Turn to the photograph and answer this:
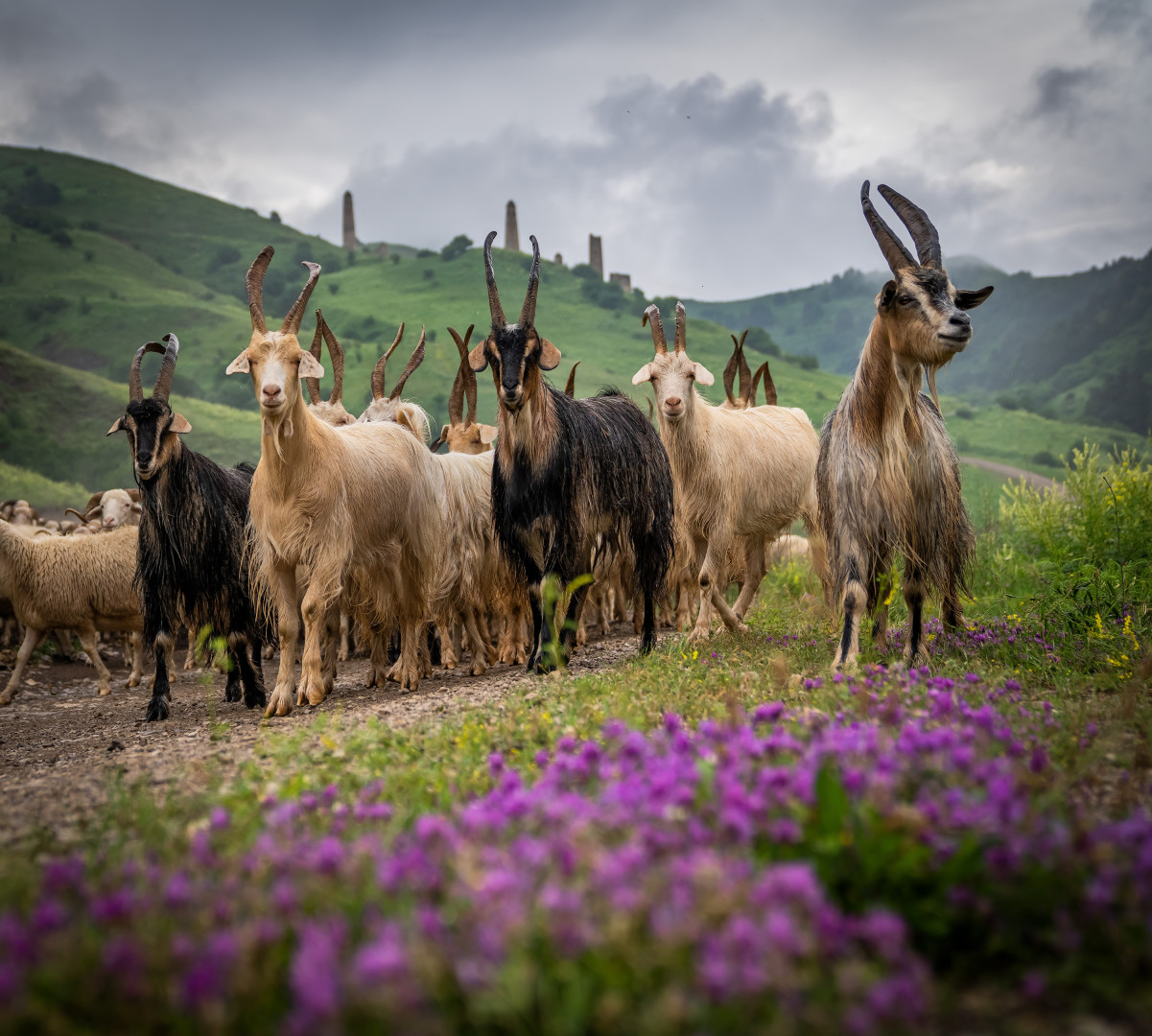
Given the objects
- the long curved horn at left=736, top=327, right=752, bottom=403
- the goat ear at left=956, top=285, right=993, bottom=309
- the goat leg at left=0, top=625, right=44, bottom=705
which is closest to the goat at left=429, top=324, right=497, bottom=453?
the long curved horn at left=736, top=327, right=752, bottom=403

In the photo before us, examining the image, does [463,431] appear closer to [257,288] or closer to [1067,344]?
[257,288]

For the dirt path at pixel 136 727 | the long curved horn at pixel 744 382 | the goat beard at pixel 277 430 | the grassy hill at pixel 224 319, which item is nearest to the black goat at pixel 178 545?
the dirt path at pixel 136 727

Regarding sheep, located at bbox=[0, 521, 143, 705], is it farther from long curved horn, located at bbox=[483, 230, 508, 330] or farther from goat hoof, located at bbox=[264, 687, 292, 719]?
long curved horn, located at bbox=[483, 230, 508, 330]

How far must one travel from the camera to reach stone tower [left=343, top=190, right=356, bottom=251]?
8675cm

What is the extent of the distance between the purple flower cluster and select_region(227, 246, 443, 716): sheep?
13.8ft

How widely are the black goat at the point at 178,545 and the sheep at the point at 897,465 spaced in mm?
4723

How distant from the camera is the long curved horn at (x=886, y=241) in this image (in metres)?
5.71

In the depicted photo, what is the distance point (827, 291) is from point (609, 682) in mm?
88589

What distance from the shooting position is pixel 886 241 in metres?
5.81

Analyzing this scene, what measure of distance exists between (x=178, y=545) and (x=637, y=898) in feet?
22.7

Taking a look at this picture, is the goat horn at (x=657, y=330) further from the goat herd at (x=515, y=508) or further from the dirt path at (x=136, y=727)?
the dirt path at (x=136, y=727)

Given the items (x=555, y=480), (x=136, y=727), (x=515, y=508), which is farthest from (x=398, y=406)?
(x=136, y=727)

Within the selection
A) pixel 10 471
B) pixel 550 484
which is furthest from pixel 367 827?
pixel 10 471

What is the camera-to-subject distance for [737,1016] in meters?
1.57
